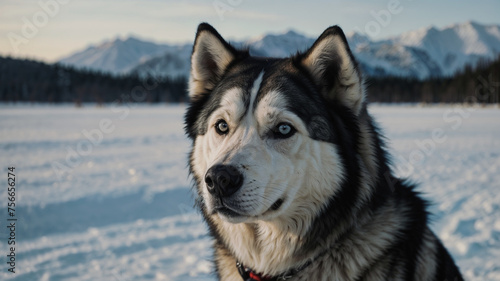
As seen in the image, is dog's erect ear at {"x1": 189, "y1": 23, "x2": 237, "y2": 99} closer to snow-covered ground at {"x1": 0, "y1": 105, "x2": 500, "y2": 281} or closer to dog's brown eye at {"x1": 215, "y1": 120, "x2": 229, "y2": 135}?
dog's brown eye at {"x1": 215, "y1": 120, "x2": 229, "y2": 135}

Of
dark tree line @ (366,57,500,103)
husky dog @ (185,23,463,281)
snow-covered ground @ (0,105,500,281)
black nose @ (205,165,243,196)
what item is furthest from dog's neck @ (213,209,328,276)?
dark tree line @ (366,57,500,103)

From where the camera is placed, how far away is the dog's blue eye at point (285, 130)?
104 inches

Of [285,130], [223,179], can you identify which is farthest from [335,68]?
[223,179]

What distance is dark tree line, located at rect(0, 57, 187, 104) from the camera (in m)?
69.6

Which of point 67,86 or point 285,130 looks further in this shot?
point 67,86

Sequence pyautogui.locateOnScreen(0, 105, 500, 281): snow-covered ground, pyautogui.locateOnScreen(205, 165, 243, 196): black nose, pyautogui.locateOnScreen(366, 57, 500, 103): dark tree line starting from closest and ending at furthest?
pyautogui.locateOnScreen(205, 165, 243, 196): black nose
pyautogui.locateOnScreen(0, 105, 500, 281): snow-covered ground
pyautogui.locateOnScreen(366, 57, 500, 103): dark tree line

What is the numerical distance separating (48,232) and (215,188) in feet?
17.0

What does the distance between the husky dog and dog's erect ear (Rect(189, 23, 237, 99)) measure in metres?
0.38

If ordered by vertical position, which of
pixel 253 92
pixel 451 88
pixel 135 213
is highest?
pixel 253 92

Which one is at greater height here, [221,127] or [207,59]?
[207,59]

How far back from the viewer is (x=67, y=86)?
89375 millimetres

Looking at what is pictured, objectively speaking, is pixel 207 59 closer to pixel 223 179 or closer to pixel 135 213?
pixel 223 179

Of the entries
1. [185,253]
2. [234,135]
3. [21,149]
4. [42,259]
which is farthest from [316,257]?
[21,149]

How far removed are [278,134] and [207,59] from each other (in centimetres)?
110
